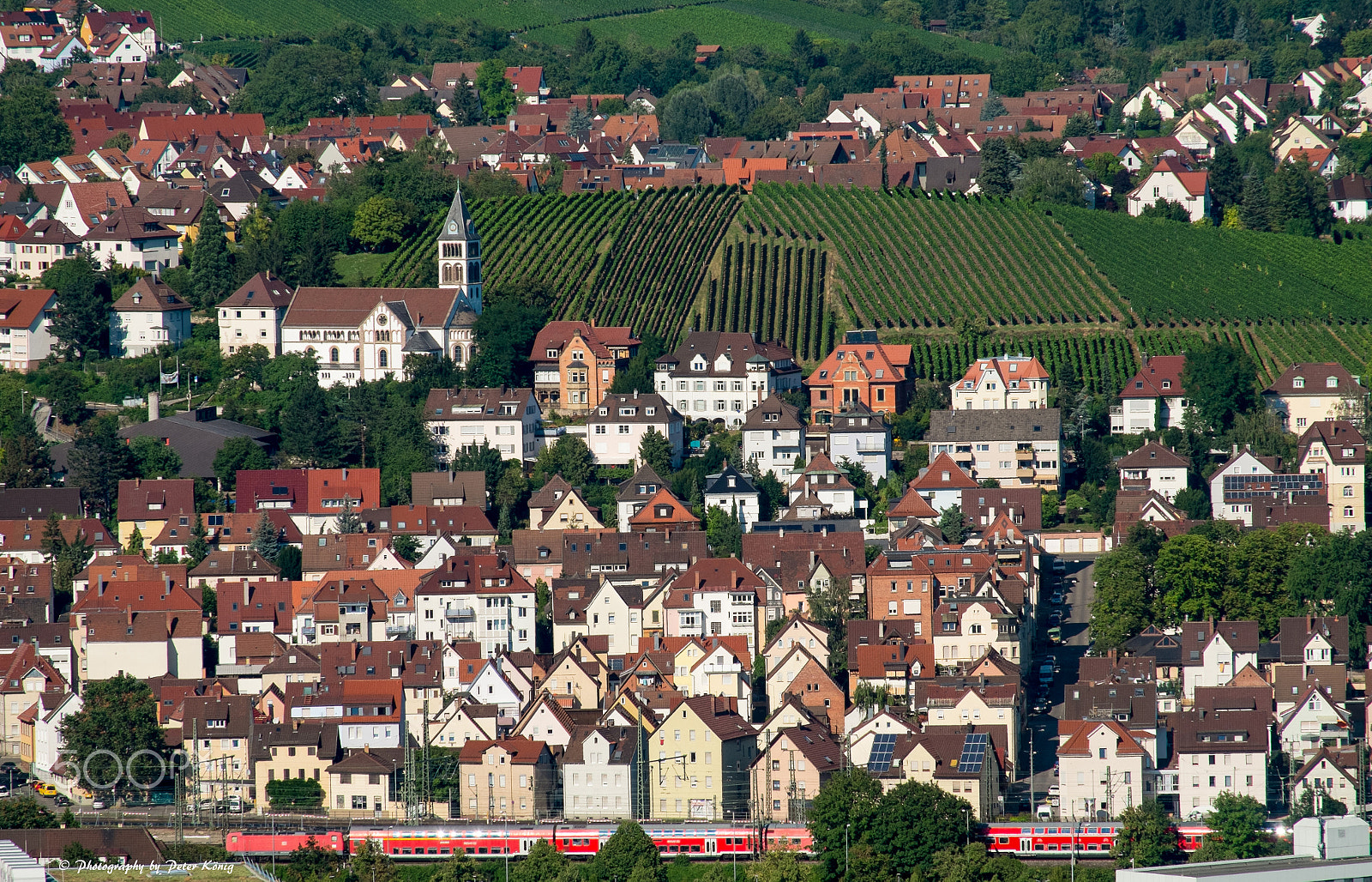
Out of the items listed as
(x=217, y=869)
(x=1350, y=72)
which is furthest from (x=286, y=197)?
(x=1350, y=72)

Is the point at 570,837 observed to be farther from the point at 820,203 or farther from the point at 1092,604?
the point at 820,203

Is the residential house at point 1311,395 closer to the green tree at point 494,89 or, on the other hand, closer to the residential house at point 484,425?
the residential house at point 484,425

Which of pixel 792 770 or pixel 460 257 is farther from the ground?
pixel 460 257

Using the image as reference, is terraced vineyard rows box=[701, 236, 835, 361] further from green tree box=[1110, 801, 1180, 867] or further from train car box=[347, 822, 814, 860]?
green tree box=[1110, 801, 1180, 867]

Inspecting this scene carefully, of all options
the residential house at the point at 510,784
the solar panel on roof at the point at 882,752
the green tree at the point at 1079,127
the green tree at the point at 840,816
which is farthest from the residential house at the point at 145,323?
the green tree at the point at 1079,127

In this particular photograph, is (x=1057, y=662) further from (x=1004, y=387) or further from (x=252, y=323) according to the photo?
(x=252, y=323)

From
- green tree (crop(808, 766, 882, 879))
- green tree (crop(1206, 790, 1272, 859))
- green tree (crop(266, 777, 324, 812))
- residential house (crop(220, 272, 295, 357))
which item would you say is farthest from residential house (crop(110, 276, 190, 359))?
green tree (crop(1206, 790, 1272, 859))

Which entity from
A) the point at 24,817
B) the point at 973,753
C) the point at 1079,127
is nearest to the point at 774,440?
the point at 973,753
